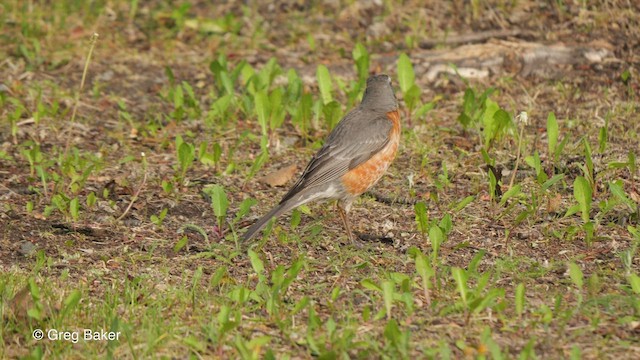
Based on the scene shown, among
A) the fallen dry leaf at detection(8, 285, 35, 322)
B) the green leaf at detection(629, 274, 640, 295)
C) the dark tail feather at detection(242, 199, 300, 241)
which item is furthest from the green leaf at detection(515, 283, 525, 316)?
the fallen dry leaf at detection(8, 285, 35, 322)

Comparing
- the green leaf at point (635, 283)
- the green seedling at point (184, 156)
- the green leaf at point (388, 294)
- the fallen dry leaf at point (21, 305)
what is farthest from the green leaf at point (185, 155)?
the green leaf at point (635, 283)

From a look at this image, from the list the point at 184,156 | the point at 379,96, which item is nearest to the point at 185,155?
the point at 184,156

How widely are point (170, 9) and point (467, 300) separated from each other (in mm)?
6873

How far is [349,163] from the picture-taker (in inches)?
277

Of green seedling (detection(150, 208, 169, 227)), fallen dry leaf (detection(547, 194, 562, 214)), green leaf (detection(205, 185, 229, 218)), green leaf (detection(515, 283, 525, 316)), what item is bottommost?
green seedling (detection(150, 208, 169, 227))

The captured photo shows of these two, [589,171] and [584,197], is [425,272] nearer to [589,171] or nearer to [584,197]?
[584,197]

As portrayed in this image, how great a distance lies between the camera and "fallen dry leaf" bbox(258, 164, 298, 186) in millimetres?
7625

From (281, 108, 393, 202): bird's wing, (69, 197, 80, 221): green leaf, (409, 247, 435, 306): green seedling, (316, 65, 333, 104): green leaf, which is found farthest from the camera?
(316, 65, 333, 104): green leaf

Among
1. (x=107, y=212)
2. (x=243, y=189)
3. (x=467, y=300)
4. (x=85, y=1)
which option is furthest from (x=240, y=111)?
(x=467, y=300)

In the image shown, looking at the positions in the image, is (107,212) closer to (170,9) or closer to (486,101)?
(486,101)

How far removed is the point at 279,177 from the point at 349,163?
2.67 ft

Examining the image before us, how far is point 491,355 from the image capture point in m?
4.78

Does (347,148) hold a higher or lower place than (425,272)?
lower

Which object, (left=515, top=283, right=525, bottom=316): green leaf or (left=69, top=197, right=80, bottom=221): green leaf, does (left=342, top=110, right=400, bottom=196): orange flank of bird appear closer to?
(left=69, top=197, right=80, bottom=221): green leaf
